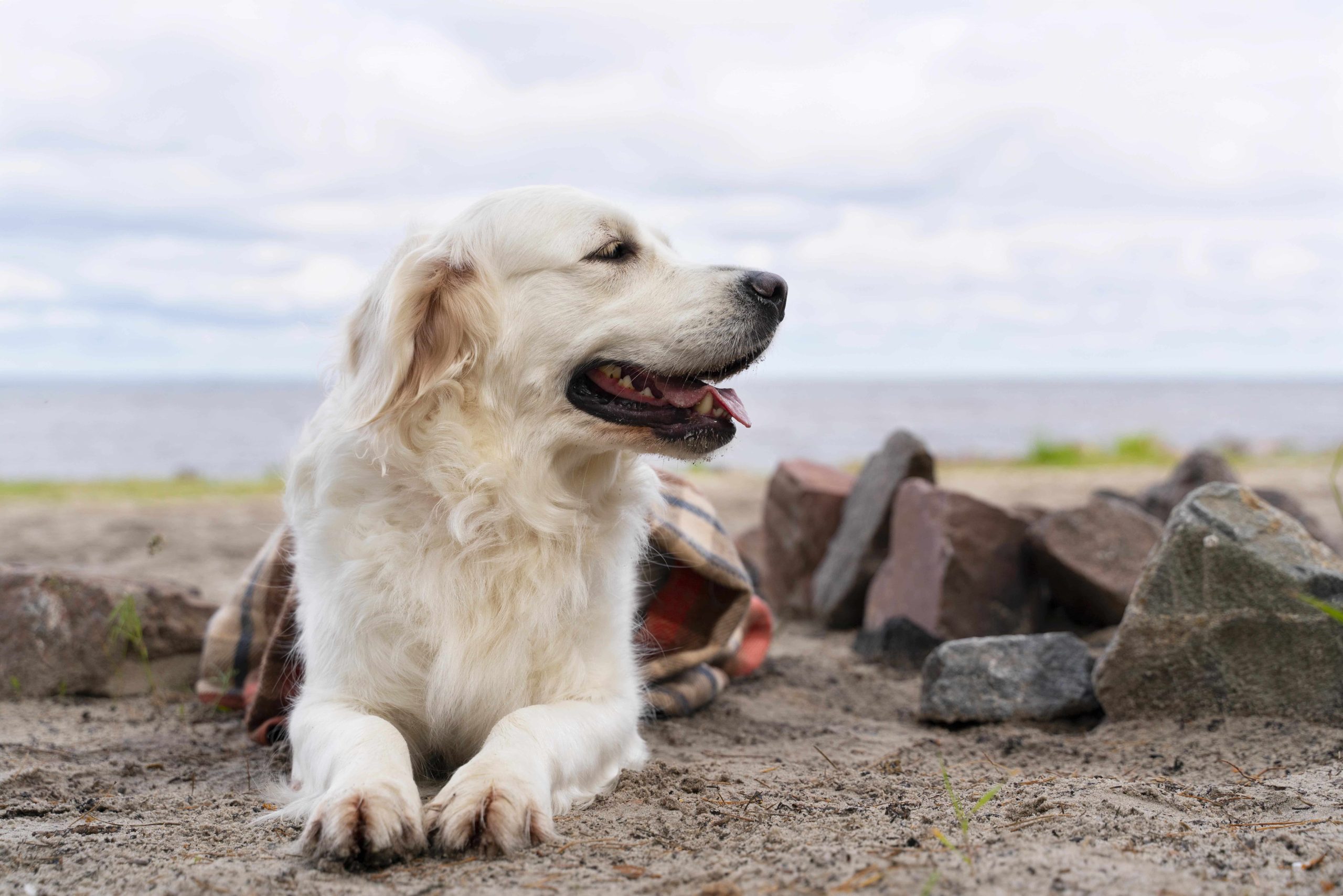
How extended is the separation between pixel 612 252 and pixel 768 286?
1.55 ft

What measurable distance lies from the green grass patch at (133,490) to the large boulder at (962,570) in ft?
22.1

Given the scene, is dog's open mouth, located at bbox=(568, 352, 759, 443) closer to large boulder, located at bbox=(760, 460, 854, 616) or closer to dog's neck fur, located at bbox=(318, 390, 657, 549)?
dog's neck fur, located at bbox=(318, 390, 657, 549)

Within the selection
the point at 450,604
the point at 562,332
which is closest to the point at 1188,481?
the point at 562,332

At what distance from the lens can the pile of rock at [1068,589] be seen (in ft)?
10.2

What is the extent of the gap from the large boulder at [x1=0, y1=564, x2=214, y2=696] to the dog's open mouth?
7.46 ft

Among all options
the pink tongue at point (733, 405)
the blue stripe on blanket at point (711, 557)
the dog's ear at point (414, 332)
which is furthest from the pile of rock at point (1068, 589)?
the dog's ear at point (414, 332)

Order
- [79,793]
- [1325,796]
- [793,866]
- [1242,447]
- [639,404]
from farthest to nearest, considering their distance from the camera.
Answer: [1242,447]
[639,404]
[79,793]
[1325,796]
[793,866]

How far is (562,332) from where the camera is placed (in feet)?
9.68

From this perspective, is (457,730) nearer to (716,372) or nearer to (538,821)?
(538,821)

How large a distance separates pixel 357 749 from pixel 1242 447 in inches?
758

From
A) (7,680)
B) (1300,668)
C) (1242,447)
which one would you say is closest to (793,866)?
(1300,668)

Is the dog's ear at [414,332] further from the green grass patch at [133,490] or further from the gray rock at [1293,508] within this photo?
the green grass patch at [133,490]

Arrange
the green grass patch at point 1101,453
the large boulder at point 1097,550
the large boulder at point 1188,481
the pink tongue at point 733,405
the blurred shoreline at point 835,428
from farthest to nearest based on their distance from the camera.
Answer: the blurred shoreline at point 835,428 → the green grass patch at point 1101,453 → the large boulder at point 1188,481 → the large boulder at point 1097,550 → the pink tongue at point 733,405

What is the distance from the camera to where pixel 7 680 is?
4.03 metres
